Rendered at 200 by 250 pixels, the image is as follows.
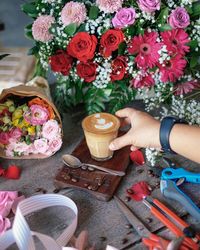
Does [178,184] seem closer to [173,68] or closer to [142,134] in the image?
[142,134]

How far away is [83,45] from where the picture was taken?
94 centimetres

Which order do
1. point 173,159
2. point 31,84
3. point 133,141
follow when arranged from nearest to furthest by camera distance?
point 133,141
point 173,159
point 31,84

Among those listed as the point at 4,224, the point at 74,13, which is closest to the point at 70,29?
the point at 74,13

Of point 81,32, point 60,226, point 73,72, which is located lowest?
point 60,226

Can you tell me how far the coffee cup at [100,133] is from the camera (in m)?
0.86

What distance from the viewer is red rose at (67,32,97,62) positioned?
0.93 meters

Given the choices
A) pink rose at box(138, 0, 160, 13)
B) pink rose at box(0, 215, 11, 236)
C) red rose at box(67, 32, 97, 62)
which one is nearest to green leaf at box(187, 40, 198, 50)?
pink rose at box(138, 0, 160, 13)

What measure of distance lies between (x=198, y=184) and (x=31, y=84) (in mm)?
494

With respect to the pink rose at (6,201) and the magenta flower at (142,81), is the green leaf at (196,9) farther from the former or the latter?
the pink rose at (6,201)

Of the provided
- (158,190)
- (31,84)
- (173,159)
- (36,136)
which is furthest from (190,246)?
(31,84)

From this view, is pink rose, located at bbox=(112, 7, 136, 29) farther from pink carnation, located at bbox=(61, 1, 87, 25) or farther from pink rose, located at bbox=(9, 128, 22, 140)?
pink rose, located at bbox=(9, 128, 22, 140)

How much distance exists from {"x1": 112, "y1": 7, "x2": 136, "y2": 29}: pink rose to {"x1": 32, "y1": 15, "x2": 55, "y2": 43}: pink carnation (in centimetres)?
17

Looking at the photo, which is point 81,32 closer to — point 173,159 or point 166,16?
point 166,16

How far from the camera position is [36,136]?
3.12ft
